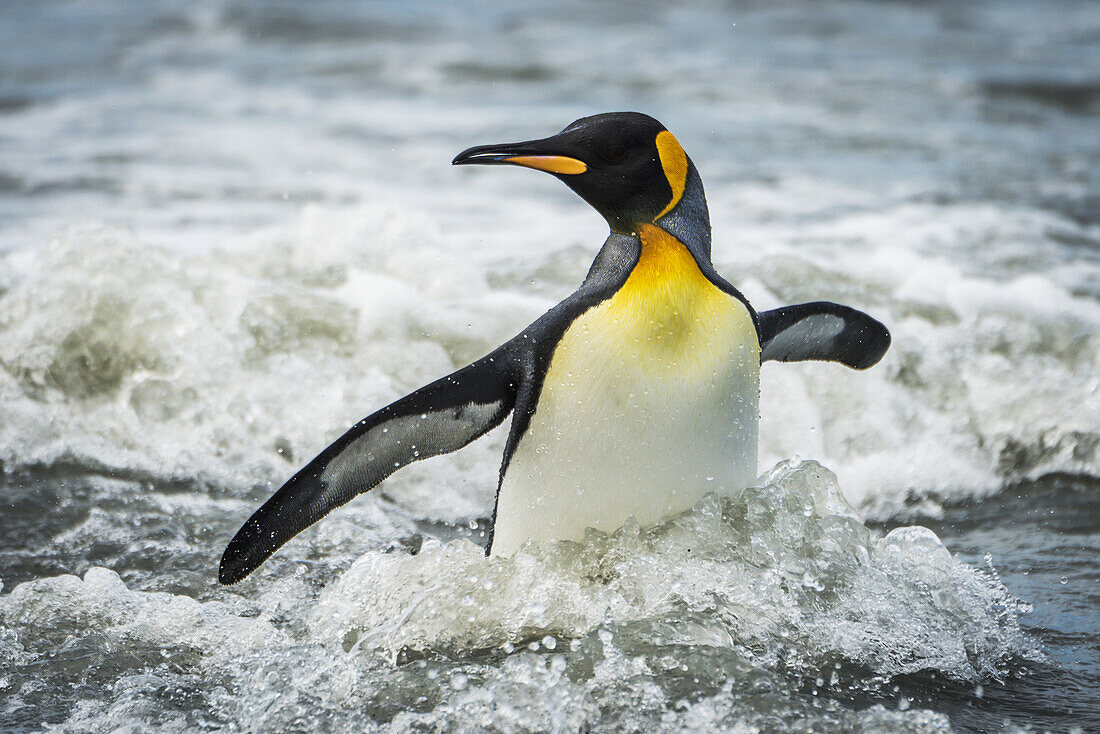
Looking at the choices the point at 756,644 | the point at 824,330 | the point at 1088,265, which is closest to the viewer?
the point at 756,644

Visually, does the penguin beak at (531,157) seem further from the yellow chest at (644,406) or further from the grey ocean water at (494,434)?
the grey ocean water at (494,434)

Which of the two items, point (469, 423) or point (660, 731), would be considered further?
point (469, 423)

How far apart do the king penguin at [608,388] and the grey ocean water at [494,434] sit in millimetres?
118

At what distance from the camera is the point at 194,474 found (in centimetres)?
346

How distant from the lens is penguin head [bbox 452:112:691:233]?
6.69 feet

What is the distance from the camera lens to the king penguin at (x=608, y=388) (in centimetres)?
210

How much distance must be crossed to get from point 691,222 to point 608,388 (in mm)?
376

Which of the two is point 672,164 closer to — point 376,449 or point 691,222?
point 691,222

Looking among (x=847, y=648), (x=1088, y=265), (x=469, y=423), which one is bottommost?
(x=1088, y=265)

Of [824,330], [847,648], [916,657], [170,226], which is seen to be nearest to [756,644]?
[847,648]

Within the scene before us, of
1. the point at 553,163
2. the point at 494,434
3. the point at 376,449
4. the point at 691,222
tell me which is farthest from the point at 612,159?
the point at 494,434

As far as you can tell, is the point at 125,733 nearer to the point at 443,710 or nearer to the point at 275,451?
the point at 443,710

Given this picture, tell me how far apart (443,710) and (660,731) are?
1.19 ft

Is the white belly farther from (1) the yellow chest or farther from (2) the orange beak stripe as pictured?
(2) the orange beak stripe
